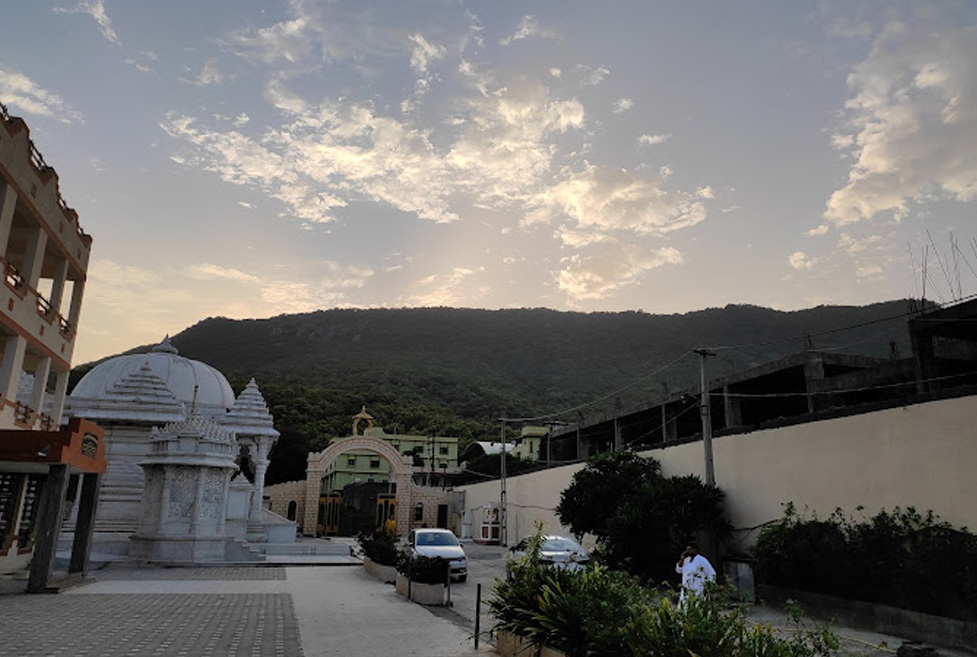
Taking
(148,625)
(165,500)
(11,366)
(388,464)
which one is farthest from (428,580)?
(388,464)

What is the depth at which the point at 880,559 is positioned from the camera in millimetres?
12523

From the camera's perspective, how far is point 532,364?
111 m

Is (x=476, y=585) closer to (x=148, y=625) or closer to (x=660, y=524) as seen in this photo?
(x=660, y=524)

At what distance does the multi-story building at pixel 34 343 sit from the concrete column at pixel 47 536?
0.07ft

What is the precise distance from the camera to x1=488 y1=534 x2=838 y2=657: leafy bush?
5.34 meters

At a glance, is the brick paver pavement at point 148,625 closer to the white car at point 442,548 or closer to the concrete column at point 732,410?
the white car at point 442,548

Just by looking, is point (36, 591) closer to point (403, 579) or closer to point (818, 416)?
point (403, 579)

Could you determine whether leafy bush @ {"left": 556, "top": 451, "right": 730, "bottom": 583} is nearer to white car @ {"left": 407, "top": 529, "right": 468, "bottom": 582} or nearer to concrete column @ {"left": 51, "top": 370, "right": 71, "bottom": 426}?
white car @ {"left": 407, "top": 529, "right": 468, "bottom": 582}

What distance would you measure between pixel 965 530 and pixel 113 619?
15317 mm

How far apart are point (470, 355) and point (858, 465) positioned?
335 ft

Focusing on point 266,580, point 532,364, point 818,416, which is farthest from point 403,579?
point 532,364

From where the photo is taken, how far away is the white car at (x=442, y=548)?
19.1 metres

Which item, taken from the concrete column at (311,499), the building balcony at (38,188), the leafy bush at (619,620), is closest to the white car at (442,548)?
the leafy bush at (619,620)

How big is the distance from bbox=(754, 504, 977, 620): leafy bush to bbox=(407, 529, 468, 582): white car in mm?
8323
